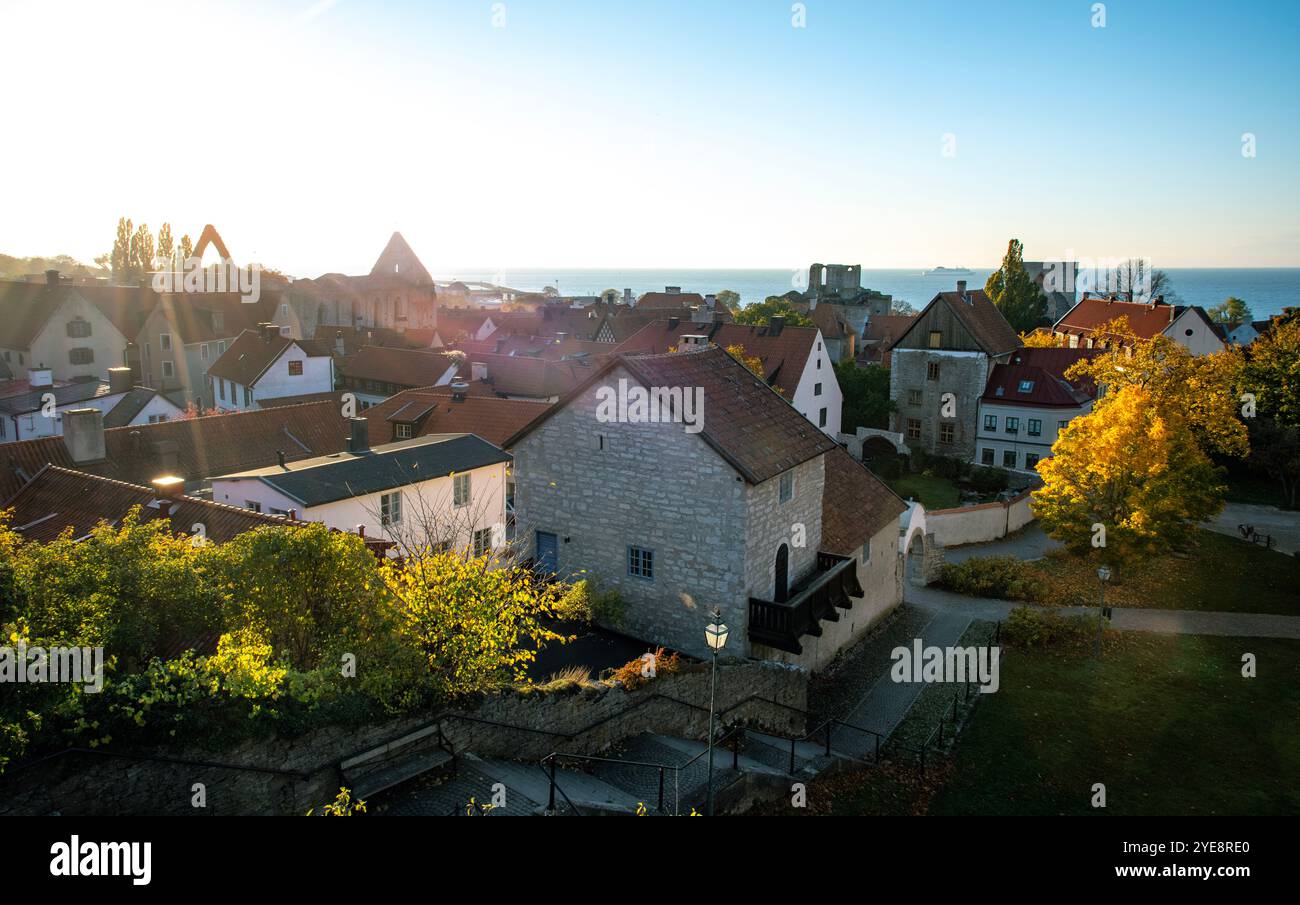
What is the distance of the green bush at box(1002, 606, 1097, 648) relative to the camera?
86.5 feet

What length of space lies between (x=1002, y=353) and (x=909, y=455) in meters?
8.41

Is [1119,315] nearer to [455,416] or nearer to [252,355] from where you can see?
[455,416]

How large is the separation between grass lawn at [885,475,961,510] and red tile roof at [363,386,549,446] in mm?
20889

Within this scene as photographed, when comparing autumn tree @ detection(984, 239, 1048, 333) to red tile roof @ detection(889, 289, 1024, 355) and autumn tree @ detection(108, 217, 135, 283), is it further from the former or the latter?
autumn tree @ detection(108, 217, 135, 283)

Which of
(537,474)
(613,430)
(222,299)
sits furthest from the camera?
(222,299)

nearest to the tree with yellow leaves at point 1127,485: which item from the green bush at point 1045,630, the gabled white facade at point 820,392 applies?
the green bush at point 1045,630

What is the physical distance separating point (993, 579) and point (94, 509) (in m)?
28.7

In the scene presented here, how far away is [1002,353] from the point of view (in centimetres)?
5272

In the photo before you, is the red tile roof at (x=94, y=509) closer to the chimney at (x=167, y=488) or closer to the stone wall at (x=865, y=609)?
the chimney at (x=167, y=488)

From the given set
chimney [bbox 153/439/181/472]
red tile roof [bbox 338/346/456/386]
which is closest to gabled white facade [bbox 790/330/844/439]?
red tile roof [bbox 338/346/456/386]

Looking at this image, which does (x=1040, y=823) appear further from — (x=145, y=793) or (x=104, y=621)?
(x=104, y=621)

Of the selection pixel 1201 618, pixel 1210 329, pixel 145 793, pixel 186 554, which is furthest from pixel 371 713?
pixel 1210 329

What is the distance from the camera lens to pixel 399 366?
5700 centimetres

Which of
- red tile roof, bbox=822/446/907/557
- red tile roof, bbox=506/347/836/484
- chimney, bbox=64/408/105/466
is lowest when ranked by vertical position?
red tile roof, bbox=822/446/907/557
